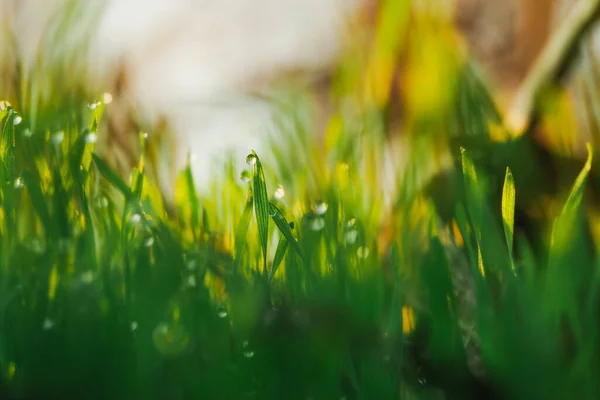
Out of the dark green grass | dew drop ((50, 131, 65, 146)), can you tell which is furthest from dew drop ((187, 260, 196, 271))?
dew drop ((50, 131, 65, 146))

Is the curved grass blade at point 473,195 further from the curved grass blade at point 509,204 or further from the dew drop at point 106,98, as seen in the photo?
the dew drop at point 106,98

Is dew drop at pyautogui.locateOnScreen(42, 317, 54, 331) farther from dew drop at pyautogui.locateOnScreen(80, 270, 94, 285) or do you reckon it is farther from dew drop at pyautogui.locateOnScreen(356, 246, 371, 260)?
dew drop at pyautogui.locateOnScreen(356, 246, 371, 260)

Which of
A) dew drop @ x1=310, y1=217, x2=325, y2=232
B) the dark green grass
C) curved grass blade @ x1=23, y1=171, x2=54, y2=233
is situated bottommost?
the dark green grass

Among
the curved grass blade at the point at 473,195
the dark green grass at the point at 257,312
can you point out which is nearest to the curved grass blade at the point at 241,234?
the dark green grass at the point at 257,312

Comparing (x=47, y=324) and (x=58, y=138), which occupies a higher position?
(x=58, y=138)

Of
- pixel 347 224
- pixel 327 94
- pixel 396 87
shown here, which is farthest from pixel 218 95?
pixel 347 224

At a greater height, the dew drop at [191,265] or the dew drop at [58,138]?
the dew drop at [58,138]

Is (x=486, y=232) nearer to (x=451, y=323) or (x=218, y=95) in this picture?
(x=451, y=323)

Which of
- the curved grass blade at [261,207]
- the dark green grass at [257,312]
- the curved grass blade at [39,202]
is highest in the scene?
the curved grass blade at [39,202]

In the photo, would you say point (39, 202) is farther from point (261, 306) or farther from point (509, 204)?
point (509, 204)

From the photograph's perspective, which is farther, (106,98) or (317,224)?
(106,98)

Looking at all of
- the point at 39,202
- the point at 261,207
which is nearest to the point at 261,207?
the point at 261,207
